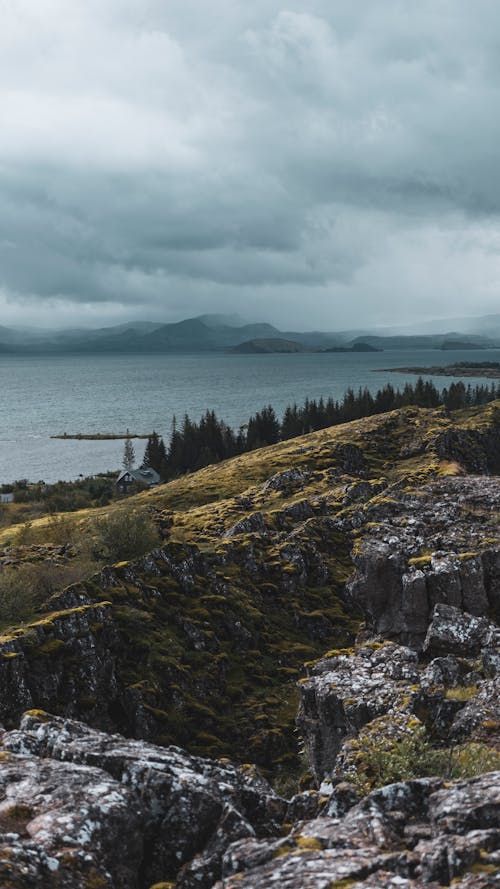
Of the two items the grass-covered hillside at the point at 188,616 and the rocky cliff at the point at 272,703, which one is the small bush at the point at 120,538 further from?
the rocky cliff at the point at 272,703

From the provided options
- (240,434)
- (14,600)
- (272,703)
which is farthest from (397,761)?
(240,434)

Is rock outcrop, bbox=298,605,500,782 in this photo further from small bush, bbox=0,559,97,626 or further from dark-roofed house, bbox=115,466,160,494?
dark-roofed house, bbox=115,466,160,494

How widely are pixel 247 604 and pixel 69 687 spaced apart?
16.0 metres

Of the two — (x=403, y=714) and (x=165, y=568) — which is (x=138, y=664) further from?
(x=403, y=714)

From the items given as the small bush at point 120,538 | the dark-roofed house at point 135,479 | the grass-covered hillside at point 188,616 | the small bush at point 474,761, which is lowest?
the dark-roofed house at point 135,479

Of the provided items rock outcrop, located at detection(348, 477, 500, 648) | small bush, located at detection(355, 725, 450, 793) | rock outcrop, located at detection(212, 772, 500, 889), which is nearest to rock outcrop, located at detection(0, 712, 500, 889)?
rock outcrop, located at detection(212, 772, 500, 889)

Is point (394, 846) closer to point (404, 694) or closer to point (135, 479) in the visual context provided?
point (404, 694)

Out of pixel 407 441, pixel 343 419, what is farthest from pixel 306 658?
pixel 343 419

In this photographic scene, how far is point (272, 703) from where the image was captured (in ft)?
114

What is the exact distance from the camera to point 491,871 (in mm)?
10656

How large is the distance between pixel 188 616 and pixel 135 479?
102m

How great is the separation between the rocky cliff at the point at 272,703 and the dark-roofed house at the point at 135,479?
72.8 metres

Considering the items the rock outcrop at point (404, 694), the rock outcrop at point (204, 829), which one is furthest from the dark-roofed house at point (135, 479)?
the rock outcrop at point (204, 829)

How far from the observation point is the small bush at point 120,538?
40.8 m
